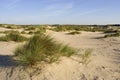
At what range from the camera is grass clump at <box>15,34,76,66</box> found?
764 cm

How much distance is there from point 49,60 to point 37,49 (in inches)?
23.2

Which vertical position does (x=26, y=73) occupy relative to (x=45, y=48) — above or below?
below

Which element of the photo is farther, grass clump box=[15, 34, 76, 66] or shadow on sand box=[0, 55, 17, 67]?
shadow on sand box=[0, 55, 17, 67]

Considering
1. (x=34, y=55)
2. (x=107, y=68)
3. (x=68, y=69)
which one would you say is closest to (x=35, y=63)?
(x=34, y=55)

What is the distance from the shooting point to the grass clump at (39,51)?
7.64 m

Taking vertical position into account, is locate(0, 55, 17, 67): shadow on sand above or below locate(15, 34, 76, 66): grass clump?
below

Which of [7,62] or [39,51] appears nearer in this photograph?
[39,51]

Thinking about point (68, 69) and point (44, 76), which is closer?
point (44, 76)

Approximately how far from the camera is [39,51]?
7855 mm

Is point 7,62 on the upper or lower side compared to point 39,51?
lower

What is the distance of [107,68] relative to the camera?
815cm

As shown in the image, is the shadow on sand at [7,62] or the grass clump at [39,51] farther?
the shadow on sand at [7,62]

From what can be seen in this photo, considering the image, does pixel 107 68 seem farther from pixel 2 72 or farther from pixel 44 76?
pixel 2 72

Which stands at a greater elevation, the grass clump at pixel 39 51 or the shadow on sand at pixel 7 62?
the grass clump at pixel 39 51
